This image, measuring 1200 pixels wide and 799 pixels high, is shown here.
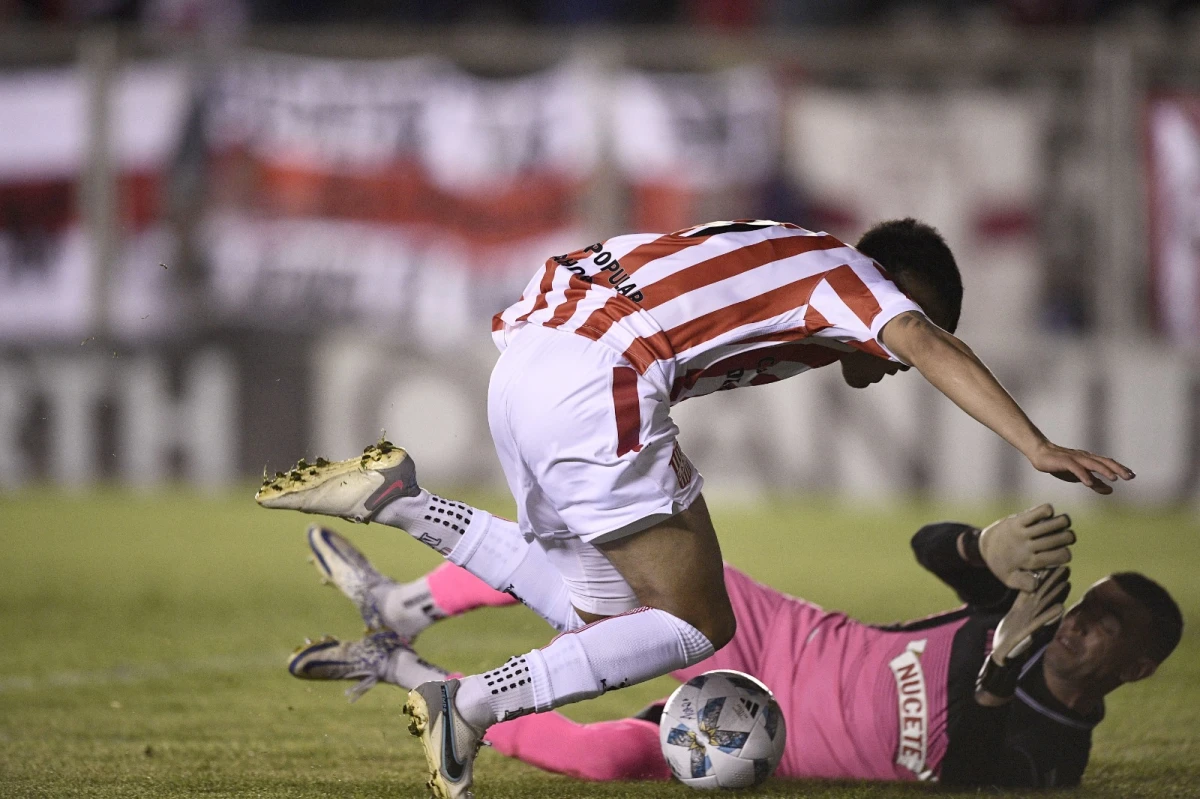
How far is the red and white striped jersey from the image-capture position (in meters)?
3.67

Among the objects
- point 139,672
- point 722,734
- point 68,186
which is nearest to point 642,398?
point 722,734

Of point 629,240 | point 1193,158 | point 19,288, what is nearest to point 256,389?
point 19,288

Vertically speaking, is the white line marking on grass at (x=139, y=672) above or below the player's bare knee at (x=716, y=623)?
below

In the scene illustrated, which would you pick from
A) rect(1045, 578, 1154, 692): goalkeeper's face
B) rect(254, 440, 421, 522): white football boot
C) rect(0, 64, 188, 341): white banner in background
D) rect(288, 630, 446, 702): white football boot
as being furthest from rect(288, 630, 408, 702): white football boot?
rect(0, 64, 188, 341): white banner in background

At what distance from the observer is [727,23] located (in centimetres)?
1413

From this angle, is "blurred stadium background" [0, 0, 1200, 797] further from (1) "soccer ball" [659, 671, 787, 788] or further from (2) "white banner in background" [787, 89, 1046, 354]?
(1) "soccer ball" [659, 671, 787, 788]

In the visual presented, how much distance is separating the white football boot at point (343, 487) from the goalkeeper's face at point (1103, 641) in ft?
5.59

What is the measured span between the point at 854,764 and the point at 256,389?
793 centimetres

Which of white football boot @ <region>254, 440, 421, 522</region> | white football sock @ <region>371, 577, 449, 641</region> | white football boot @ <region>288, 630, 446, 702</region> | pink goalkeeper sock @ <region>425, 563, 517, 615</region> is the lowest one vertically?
white football boot @ <region>288, 630, 446, 702</region>

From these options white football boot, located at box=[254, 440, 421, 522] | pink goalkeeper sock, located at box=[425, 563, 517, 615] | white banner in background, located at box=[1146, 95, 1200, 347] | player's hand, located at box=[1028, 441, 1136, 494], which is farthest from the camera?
white banner in background, located at box=[1146, 95, 1200, 347]

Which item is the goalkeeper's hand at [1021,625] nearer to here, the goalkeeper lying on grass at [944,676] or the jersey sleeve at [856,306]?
the goalkeeper lying on grass at [944,676]

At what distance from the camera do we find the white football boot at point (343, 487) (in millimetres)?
3975

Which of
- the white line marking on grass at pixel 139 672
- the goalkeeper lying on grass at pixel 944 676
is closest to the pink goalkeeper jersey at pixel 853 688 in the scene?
the goalkeeper lying on grass at pixel 944 676

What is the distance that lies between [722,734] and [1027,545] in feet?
2.81
